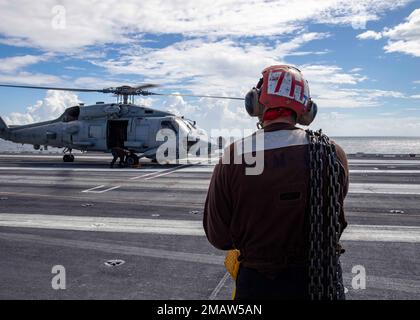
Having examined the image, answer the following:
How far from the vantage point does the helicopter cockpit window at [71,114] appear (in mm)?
24625

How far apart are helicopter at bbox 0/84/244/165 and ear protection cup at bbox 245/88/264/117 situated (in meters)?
19.3

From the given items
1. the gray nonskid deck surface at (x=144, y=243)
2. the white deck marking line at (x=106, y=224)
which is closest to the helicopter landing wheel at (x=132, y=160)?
the gray nonskid deck surface at (x=144, y=243)

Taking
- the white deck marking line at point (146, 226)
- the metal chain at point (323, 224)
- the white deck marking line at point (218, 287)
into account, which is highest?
the metal chain at point (323, 224)

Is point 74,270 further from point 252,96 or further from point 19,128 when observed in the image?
point 19,128

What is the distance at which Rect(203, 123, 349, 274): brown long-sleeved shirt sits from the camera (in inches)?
98.3

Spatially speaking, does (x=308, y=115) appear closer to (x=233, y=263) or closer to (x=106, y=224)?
(x=233, y=263)

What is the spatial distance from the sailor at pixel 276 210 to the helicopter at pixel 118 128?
19.7m

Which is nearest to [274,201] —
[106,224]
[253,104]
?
[253,104]

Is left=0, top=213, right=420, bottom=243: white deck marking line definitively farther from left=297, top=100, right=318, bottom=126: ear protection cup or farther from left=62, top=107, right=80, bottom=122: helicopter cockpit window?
left=62, top=107, right=80, bottom=122: helicopter cockpit window

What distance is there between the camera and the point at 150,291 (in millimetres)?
5094

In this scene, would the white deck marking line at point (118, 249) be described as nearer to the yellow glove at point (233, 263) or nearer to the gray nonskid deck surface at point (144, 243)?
the gray nonskid deck surface at point (144, 243)

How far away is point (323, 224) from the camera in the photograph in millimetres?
2506

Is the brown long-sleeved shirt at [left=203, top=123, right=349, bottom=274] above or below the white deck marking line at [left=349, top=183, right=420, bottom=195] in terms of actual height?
above

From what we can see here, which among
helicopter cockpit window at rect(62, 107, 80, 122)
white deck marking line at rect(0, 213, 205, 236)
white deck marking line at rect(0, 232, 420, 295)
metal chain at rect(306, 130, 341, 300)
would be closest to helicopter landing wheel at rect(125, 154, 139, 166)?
helicopter cockpit window at rect(62, 107, 80, 122)
